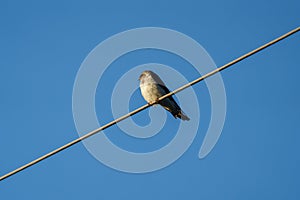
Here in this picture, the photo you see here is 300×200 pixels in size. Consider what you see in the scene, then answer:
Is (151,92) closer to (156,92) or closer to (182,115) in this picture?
(156,92)

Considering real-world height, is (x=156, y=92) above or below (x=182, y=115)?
above

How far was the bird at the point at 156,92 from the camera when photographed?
13.0 metres

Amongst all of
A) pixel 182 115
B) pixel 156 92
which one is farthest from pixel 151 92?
pixel 182 115

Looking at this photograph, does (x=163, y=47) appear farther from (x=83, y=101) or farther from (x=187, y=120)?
(x=83, y=101)

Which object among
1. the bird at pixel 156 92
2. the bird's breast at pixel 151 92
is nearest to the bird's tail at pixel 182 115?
the bird at pixel 156 92

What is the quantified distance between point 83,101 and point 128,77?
3.07 meters

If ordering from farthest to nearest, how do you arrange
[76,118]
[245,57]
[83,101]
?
[83,101]
[76,118]
[245,57]

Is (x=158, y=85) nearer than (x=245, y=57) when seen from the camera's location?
No

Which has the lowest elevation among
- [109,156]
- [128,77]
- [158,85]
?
[109,156]

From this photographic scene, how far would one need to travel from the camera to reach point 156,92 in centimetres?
1330

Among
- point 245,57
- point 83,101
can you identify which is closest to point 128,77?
point 83,101

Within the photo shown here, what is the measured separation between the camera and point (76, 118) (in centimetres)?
1106

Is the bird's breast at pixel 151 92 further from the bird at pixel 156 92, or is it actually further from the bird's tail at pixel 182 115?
the bird's tail at pixel 182 115

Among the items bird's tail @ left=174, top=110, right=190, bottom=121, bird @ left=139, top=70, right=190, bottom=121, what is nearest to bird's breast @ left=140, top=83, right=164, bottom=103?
bird @ left=139, top=70, right=190, bottom=121
